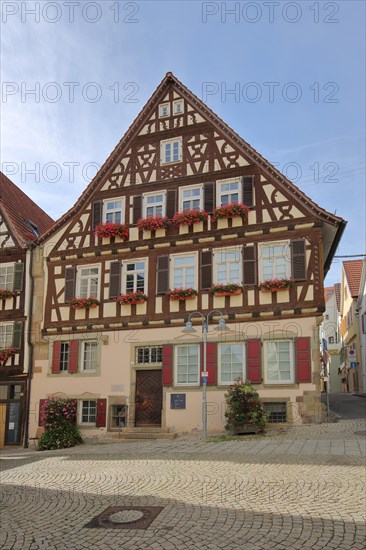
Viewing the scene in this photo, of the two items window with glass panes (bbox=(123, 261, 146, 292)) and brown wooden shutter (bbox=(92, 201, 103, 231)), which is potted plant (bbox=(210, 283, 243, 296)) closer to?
window with glass panes (bbox=(123, 261, 146, 292))

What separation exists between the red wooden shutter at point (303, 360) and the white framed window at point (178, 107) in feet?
33.8

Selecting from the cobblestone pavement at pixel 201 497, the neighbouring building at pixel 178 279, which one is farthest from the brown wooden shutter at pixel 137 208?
the cobblestone pavement at pixel 201 497

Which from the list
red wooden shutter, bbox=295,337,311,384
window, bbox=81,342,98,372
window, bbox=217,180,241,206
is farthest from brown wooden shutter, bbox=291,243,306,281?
window, bbox=81,342,98,372

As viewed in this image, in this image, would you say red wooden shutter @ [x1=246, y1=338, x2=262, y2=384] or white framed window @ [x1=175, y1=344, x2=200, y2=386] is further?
white framed window @ [x1=175, y1=344, x2=200, y2=386]

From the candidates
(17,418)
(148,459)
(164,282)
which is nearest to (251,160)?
(164,282)

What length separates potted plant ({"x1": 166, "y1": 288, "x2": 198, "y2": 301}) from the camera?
1964cm

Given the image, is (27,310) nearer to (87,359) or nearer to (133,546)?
(87,359)

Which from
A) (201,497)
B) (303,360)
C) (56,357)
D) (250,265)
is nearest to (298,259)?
(250,265)

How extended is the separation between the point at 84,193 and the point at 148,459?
42.2 feet

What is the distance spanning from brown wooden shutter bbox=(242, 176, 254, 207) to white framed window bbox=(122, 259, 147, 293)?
4.45m

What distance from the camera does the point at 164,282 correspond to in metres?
20.3

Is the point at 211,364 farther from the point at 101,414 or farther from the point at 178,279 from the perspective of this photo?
the point at 101,414

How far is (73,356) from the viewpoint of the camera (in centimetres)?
2114

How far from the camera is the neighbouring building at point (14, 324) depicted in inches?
853
